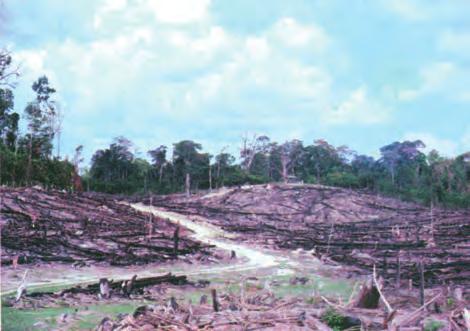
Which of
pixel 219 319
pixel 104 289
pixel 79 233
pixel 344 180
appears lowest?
pixel 104 289

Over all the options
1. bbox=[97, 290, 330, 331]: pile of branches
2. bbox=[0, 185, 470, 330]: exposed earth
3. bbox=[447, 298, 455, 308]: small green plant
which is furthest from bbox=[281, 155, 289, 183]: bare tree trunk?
bbox=[97, 290, 330, 331]: pile of branches

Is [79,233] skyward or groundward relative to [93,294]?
skyward

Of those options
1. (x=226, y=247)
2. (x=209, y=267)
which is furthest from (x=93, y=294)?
(x=226, y=247)

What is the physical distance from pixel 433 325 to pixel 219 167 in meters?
41.1

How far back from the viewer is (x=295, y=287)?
1370 cm

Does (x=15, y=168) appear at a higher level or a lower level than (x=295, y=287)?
higher

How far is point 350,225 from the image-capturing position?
104 ft

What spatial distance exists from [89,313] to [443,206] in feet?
116

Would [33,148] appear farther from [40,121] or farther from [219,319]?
[219,319]

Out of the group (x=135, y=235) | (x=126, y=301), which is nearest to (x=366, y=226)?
(x=135, y=235)

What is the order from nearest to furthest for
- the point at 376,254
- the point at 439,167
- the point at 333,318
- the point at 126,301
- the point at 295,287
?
the point at 333,318 < the point at 126,301 < the point at 295,287 < the point at 376,254 < the point at 439,167

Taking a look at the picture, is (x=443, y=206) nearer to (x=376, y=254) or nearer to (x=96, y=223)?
(x=376, y=254)

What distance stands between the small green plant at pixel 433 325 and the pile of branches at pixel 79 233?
9.89 m

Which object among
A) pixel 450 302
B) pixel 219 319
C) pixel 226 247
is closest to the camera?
pixel 219 319
